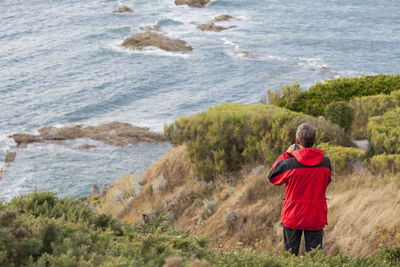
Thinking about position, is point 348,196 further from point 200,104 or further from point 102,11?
point 102,11

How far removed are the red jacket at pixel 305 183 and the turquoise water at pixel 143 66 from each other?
42.2 feet

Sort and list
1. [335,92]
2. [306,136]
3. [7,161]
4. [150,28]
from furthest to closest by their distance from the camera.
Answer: [150,28] → [7,161] → [335,92] → [306,136]

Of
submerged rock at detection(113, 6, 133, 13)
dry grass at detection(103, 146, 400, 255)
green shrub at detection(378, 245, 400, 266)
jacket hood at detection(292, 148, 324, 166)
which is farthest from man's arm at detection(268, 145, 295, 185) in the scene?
submerged rock at detection(113, 6, 133, 13)

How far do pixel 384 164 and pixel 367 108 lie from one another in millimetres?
4246

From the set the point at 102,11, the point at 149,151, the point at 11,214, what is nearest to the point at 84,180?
the point at 149,151

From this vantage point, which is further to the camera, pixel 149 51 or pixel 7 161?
pixel 149 51

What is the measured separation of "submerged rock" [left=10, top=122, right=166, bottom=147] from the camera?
21.1m

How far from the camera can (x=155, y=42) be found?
35.9 m

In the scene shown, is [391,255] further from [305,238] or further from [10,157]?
[10,157]

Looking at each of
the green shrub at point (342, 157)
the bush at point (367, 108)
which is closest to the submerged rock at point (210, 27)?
the bush at point (367, 108)

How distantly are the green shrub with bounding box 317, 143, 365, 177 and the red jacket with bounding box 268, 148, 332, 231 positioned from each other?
3.26m

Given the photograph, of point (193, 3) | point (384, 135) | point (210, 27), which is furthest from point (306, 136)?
point (193, 3)

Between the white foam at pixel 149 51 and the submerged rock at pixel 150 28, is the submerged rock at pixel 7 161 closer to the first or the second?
the white foam at pixel 149 51

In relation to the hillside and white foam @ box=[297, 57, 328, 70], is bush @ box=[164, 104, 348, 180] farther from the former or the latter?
white foam @ box=[297, 57, 328, 70]
